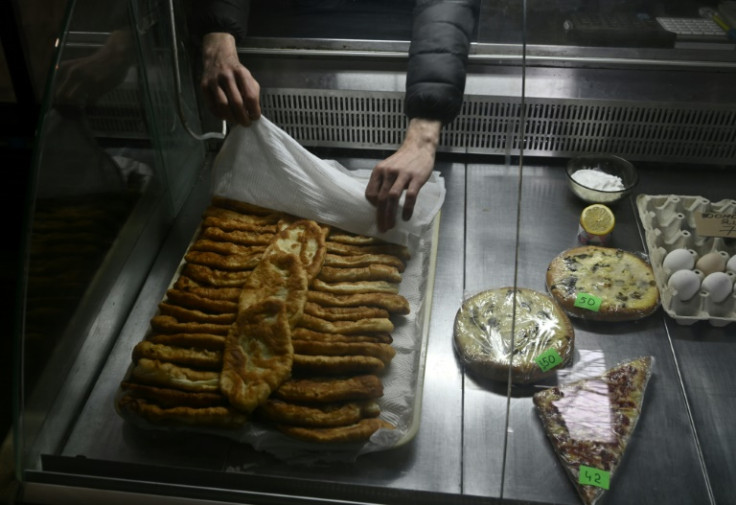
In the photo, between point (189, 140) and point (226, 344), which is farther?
point (189, 140)

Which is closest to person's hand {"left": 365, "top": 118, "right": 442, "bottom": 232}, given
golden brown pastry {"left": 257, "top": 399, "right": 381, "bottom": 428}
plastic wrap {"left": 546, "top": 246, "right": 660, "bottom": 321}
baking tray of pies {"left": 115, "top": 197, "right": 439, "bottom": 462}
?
baking tray of pies {"left": 115, "top": 197, "right": 439, "bottom": 462}

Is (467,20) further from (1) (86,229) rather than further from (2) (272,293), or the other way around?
(1) (86,229)

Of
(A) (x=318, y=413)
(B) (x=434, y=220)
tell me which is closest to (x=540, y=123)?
(B) (x=434, y=220)

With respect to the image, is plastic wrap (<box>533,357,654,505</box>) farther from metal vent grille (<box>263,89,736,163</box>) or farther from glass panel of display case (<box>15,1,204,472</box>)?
glass panel of display case (<box>15,1,204,472</box>)

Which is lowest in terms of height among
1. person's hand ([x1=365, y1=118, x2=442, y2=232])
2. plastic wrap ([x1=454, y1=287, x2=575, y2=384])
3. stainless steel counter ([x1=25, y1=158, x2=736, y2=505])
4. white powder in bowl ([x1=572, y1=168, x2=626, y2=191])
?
stainless steel counter ([x1=25, y1=158, x2=736, y2=505])

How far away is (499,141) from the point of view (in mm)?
2678

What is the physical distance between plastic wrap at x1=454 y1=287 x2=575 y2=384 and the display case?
0.13ft

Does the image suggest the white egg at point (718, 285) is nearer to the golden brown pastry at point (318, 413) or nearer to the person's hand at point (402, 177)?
the person's hand at point (402, 177)

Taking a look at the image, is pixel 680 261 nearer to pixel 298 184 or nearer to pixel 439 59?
pixel 439 59

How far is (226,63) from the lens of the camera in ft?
7.63

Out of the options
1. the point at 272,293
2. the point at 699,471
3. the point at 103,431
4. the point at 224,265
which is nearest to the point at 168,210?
the point at 224,265

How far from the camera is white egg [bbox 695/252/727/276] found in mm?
2260

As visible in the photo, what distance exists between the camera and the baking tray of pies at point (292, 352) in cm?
193

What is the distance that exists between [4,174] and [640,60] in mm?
3092
